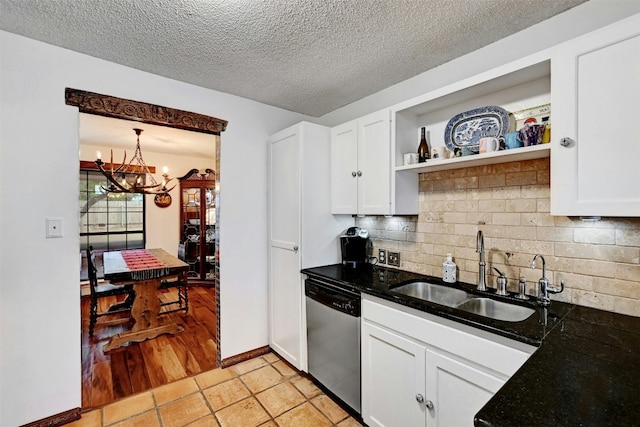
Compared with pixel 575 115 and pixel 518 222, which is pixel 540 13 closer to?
pixel 575 115

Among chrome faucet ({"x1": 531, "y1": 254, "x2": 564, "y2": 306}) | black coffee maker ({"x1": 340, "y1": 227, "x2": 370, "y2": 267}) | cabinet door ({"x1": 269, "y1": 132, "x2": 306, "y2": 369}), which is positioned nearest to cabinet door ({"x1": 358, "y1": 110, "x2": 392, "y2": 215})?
black coffee maker ({"x1": 340, "y1": 227, "x2": 370, "y2": 267})

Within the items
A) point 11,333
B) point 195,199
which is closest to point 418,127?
point 11,333

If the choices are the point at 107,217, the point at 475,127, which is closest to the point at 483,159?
the point at 475,127

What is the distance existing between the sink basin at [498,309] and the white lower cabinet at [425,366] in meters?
0.45

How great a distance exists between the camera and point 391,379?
5.44ft

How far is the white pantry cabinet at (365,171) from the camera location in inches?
81.7

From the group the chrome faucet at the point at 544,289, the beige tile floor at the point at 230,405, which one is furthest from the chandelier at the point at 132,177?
the chrome faucet at the point at 544,289

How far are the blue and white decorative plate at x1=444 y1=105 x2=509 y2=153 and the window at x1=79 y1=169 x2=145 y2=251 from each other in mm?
5302

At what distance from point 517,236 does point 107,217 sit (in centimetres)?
590

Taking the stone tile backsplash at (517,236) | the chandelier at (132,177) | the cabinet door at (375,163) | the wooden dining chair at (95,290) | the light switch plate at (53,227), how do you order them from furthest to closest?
1. the chandelier at (132,177)
2. the wooden dining chair at (95,290)
3. the cabinet door at (375,163)
4. the light switch plate at (53,227)
5. the stone tile backsplash at (517,236)

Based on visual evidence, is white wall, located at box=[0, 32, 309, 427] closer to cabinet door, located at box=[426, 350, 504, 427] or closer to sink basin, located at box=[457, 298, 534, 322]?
cabinet door, located at box=[426, 350, 504, 427]

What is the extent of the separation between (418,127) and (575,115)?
3.34 ft

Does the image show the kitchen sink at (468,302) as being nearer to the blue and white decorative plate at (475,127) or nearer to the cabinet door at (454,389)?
the cabinet door at (454,389)

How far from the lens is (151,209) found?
537 cm
